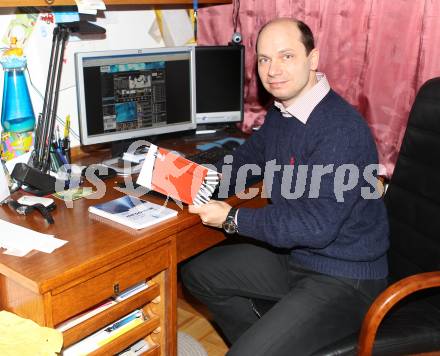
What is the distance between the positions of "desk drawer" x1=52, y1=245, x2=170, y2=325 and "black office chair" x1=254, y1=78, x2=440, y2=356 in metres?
0.43

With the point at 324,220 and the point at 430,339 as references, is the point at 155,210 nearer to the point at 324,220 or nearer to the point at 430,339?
the point at 324,220

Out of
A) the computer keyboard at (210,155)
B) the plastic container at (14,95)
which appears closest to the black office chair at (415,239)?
the computer keyboard at (210,155)

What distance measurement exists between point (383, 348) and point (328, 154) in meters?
0.56

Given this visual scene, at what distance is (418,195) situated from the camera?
1712 millimetres

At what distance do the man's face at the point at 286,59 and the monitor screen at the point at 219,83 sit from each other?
64 cm

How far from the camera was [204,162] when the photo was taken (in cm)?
210

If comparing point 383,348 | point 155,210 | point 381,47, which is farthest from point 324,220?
point 381,47

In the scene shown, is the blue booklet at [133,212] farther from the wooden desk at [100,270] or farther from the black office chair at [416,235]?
the black office chair at [416,235]

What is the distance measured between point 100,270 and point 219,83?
1.26 m

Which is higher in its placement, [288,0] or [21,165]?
[288,0]

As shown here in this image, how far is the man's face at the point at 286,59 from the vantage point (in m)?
1.70

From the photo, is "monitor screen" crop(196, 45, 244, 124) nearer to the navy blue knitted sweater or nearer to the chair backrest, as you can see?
the navy blue knitted sweater

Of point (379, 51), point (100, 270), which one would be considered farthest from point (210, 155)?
point (100, 270)

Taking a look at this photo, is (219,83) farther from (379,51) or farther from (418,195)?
(418,195)
